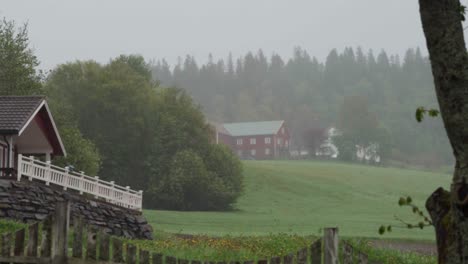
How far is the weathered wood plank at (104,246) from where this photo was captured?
7.20 meters

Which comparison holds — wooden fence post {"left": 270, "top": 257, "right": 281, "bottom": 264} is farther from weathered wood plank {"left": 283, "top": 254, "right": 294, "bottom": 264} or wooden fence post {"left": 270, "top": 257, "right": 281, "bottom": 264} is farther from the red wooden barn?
the red wooden barn

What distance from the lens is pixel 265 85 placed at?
19188cm

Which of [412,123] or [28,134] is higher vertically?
[412,123]

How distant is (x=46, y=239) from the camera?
747 cm

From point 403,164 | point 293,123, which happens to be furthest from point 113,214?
point 293,123

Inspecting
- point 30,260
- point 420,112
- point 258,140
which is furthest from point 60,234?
point 258,140

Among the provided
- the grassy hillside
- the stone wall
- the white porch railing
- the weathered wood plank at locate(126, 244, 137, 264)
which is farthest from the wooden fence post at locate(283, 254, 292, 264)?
the white porch railing

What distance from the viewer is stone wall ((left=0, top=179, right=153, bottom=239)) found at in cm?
2736

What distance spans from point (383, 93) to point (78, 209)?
537 ft

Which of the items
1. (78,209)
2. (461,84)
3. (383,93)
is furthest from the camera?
(383,93)

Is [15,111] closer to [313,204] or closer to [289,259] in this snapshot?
[289,259]

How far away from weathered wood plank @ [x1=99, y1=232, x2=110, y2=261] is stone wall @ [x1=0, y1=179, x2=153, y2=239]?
57.7ft

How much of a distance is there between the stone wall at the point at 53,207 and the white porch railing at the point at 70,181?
297 millimetres

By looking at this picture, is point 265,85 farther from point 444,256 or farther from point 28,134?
point 444,256
